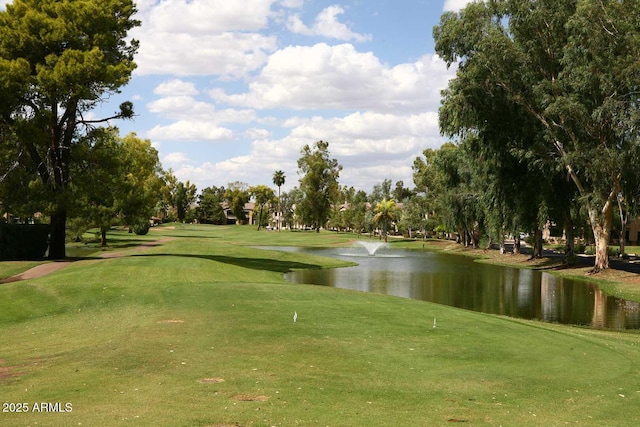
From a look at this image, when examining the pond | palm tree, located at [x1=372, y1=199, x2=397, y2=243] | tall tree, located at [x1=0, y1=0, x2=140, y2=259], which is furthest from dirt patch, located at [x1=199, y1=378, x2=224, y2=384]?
palm tree, located at [x1=372, y1=199, x2=397, y2=243]

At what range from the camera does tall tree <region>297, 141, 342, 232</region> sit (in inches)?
5335

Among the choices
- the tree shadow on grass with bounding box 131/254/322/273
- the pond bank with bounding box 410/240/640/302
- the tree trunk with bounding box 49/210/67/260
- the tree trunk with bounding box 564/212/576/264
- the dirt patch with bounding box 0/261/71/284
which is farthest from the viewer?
the tree trunk with bounding box 564/212/576/264

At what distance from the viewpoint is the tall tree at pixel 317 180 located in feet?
445

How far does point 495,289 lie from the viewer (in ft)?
138

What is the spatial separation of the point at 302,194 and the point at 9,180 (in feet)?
331

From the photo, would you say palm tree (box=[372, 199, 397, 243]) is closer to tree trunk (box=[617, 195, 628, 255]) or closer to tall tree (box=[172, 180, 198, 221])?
tree trunk (box=[617, 195, 628, 255])

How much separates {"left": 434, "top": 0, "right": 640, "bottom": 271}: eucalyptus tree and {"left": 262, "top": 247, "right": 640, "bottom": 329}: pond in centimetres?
890

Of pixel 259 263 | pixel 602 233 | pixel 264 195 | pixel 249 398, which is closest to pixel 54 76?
pixel 259 263

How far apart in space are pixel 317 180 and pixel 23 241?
97.0m

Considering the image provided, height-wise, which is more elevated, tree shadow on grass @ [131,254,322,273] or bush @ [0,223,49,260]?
bush @ [0,223,49,260]

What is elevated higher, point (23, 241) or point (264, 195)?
point (264, 195)

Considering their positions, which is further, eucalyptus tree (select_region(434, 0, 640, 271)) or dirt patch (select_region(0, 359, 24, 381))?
eucalyptus tree (select_region(434, 0, 640, 271))

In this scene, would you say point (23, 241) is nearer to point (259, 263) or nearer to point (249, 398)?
point (259, 263)

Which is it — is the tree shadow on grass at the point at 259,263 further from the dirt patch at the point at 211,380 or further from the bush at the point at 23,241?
the dirt patch at the point at 211,380
